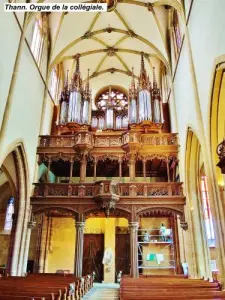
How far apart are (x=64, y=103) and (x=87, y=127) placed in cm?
245

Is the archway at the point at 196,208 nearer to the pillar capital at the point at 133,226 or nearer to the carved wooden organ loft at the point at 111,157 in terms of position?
the carved wooden organ loft at the point at 111,157

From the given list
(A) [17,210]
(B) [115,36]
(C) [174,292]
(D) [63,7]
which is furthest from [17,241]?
(B) [115,36]

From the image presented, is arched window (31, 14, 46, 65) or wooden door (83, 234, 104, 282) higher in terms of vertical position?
arched window (31, 14, 46, 65)

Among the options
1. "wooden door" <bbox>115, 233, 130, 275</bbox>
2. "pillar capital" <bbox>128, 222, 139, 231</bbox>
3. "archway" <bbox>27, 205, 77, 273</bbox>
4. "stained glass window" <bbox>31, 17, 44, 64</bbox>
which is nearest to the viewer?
"pillar capital" <bbox>128, 222, 139, 231</bbox>

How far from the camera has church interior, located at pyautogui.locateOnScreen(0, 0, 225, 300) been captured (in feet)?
38.6

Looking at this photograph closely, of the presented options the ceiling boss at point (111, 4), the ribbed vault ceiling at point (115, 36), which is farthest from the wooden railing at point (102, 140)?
the ceiling boss at point (111, 4)

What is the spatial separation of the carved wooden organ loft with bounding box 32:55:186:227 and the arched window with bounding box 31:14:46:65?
3.29 m

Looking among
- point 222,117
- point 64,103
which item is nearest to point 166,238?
point 222,117

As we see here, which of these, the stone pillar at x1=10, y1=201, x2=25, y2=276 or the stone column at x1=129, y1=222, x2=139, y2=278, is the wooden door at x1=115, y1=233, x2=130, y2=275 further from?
the stone pillar at x1=10, y1=201, x2=25, y2=276

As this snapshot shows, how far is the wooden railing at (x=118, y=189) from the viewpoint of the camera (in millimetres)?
15391

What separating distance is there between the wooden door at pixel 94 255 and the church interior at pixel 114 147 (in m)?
0.07

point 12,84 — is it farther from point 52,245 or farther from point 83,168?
point 52,245

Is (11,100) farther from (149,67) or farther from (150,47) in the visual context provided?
(149,67)

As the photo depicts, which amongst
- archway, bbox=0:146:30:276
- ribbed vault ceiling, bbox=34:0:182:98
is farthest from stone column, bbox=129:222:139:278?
ribbed vault ceiling, bbox=34:0:182:98
